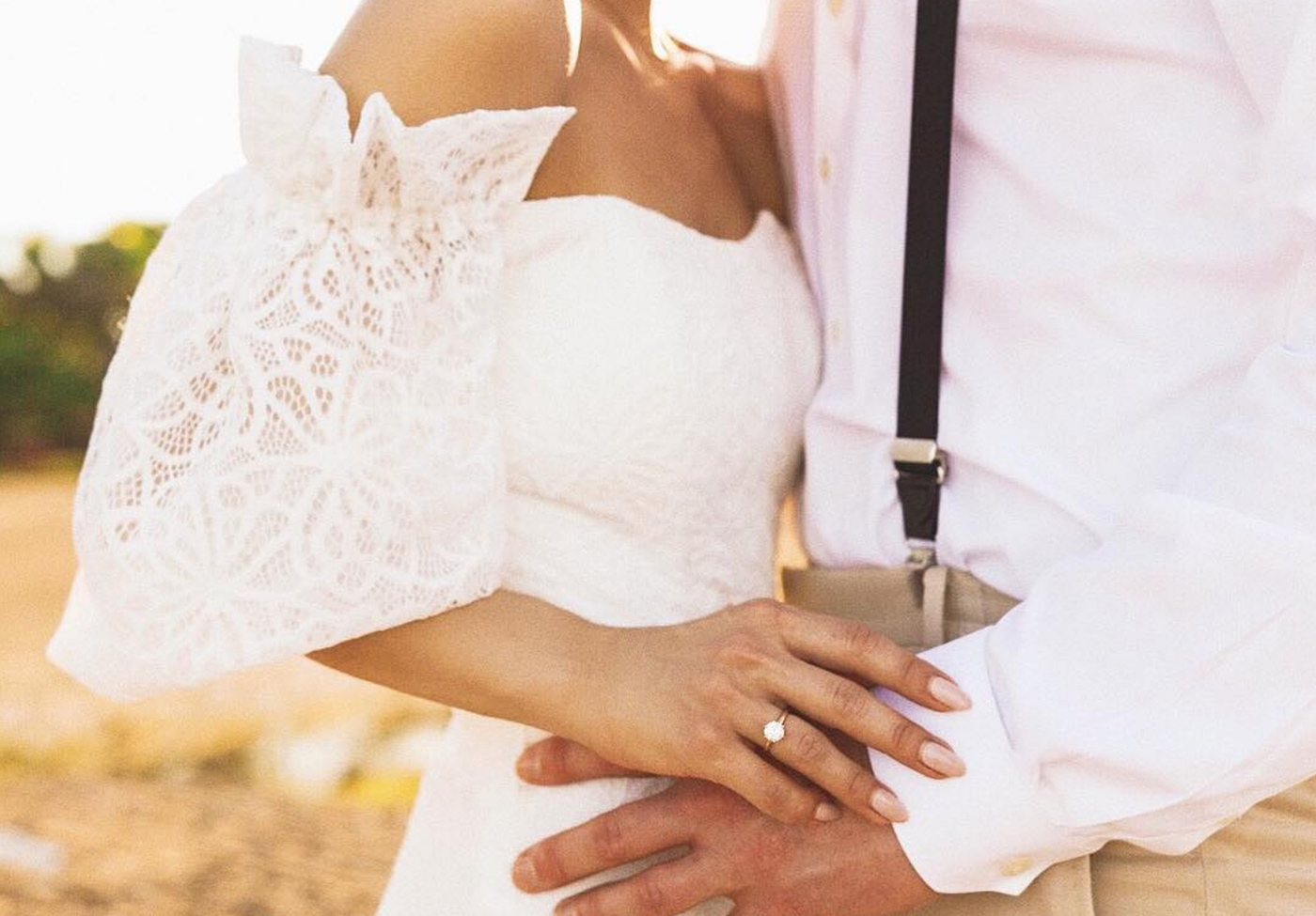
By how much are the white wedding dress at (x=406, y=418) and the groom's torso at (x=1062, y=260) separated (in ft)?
0.66

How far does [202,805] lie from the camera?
16.8ft

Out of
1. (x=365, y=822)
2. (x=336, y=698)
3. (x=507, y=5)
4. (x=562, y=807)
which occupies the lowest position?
(x=336, y=698)

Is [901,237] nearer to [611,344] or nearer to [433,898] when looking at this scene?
[611,344]

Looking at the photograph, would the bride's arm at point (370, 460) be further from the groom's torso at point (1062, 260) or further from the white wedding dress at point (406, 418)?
the groom's torso at point (1062, 260)

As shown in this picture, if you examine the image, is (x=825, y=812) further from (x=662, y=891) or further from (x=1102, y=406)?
(x=1102, y=406)

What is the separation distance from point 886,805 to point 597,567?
0.43m

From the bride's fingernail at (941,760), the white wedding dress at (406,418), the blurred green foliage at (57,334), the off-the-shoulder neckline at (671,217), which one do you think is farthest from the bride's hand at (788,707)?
the blurred green foliage at (57,334)

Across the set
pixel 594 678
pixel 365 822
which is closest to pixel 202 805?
pixel 365 822

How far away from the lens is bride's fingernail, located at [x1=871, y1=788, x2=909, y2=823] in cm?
133

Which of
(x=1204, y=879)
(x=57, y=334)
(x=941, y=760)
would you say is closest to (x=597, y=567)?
(x=941, y=760)

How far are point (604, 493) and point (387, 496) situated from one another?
0.28m

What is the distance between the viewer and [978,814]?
1.32 m

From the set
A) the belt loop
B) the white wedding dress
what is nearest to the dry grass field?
the white wedding dress

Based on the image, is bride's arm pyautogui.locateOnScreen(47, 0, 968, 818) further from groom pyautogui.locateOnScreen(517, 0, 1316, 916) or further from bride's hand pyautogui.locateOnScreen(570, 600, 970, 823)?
groom pyautogui.locateOnScreen(517, 0, 1316, 916)
